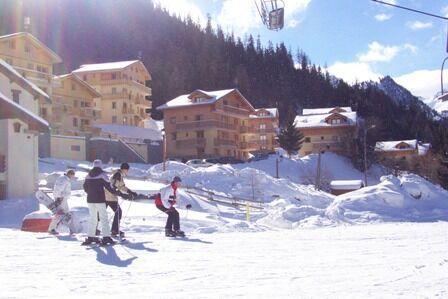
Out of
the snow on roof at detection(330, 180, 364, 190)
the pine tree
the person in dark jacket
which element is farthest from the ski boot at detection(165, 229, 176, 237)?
the pine tree

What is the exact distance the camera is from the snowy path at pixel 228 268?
6977 millimetres

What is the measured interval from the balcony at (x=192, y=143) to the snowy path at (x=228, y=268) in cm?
5463

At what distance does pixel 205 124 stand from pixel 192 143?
2.90 metres

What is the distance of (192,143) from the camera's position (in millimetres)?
68312

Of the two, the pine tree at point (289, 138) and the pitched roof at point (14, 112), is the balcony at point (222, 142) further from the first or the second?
the pitched roof at point (14, 112)

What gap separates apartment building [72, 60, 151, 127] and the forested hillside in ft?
150

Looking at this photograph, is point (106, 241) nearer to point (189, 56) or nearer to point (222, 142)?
point (222, 142)

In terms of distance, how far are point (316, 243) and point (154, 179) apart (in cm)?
2626

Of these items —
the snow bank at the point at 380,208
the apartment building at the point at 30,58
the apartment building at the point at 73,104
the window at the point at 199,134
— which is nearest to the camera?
the snow bank at the point at 380,208

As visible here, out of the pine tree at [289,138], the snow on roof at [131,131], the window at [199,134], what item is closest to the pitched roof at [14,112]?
the snow on roof at [131,131]

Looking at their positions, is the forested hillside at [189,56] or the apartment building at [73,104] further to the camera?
the forested hillside at [189,56]

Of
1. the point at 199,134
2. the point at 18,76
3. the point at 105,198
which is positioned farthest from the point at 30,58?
the point at 105,198

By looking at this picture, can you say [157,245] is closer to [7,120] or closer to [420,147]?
[7,120]

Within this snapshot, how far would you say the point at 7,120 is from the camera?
2597cm
